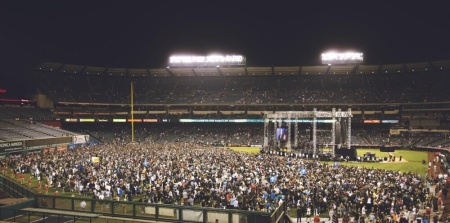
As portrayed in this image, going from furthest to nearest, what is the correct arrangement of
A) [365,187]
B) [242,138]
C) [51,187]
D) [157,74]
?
[157,74] < [242,138] < [51,187] < [365,187]

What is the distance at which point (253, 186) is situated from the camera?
18109 mm

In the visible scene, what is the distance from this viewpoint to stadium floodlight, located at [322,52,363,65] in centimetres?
6394

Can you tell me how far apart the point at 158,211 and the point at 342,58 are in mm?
61782

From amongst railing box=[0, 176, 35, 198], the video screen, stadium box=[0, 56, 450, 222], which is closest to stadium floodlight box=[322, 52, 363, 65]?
stadium box=[0, 56, 450, 222]

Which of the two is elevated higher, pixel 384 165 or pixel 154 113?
pixel 154 113

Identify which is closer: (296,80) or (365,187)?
(365,187)

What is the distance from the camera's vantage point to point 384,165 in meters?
34.9

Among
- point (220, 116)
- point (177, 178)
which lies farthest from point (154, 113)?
point (177, 178)

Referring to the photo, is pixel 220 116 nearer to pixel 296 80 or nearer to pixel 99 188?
pixel 296 80

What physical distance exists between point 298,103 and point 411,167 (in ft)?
114

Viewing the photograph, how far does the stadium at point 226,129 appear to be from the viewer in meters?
19.8

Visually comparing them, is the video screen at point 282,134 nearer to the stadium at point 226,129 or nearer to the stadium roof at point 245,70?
the stadium at point 226,129

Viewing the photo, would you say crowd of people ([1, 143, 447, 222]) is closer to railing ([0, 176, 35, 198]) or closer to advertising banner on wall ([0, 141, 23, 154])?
railing ([0, 176, 35, 198])

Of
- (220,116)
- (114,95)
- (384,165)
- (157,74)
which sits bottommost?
(384,165)
